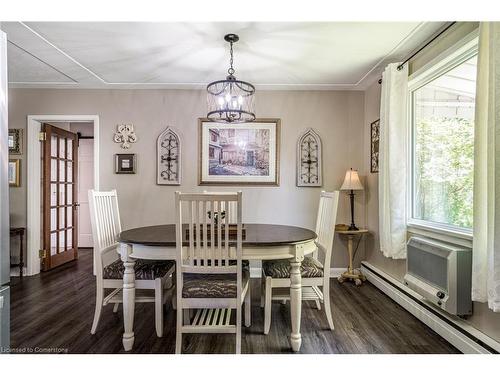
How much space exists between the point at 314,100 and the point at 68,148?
12.0ft

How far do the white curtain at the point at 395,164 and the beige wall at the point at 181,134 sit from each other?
2.86 ft

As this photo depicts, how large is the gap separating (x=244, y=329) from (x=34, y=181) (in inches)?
128

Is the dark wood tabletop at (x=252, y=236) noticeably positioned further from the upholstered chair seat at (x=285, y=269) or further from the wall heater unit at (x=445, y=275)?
the wall heater unit at (x=445, y=275)

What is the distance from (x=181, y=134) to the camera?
143 inches

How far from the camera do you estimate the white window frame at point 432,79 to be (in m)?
2.00

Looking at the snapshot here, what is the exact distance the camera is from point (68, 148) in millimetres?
4352

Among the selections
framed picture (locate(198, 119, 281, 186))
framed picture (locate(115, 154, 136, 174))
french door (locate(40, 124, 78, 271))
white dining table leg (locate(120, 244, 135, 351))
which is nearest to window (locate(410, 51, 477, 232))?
framed picture (locate(198, 119, 281, 186))

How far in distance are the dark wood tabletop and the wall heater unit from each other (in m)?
0.86

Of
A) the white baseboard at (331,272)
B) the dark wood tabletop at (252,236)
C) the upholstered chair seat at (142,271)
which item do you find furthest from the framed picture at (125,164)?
the white baseboard at (331,272)

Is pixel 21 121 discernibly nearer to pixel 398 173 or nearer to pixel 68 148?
pixel 68 148

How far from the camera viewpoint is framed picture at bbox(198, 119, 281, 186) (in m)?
3.63

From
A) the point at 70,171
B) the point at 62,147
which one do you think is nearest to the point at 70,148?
the point at 62,147

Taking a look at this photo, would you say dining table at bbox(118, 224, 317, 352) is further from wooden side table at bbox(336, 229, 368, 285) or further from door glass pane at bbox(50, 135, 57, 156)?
door glass pane at bbox(50, 135, 57, 156)
